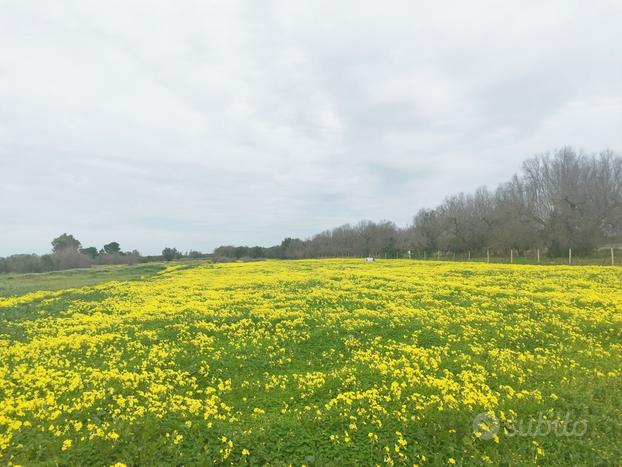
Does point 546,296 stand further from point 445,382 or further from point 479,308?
point 445,382

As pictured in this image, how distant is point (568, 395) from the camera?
7.70 meters

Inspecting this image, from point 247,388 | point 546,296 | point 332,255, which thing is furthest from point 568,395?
point 332,255

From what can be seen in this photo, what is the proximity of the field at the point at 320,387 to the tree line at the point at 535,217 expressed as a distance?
51761 mm

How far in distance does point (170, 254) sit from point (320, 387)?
125348 mm

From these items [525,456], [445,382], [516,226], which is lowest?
[525,456]

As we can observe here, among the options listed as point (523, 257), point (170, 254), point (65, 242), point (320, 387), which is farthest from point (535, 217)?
point (65, 242)

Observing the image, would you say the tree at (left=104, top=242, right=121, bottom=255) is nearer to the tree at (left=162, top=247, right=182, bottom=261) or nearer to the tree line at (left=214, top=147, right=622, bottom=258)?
the tree at (left=162, top=247, right=182, bottom=261)

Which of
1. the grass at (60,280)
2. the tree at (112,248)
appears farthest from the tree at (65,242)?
the grass at (60,280)

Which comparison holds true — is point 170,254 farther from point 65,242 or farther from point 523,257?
point 523,257

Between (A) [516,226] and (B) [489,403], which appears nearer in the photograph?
(B) [489,403]

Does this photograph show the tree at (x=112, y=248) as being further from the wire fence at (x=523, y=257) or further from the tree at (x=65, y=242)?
the wire fence at (x=523, y=257)

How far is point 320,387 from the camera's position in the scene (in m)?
8.23

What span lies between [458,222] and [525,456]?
87.7 m

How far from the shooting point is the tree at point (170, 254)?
122412 mm
